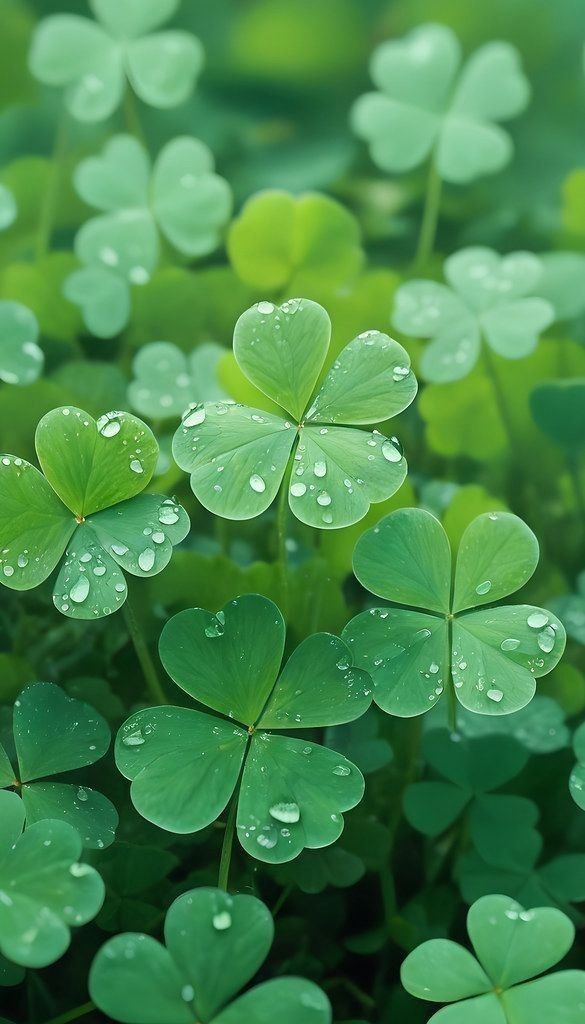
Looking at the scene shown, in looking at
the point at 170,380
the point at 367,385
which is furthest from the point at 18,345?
the point at 367,385

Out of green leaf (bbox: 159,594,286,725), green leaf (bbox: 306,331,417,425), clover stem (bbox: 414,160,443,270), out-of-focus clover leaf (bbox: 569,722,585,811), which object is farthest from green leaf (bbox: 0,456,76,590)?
clover stem (bbox: 414,160,443,270)

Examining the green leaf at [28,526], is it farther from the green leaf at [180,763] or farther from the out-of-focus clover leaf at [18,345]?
the out-of-focus clover leaf at [18,345]

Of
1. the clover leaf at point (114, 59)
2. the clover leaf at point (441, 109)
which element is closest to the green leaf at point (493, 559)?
the clover leaf at point (441, 109)

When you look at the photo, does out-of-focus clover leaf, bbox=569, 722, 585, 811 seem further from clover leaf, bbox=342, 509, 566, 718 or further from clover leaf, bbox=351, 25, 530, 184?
clover leaf, bbox=351, 25, 530, 184

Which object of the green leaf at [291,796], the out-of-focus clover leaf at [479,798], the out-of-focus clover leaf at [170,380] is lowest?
the out-of-focus clover leaf at [479,798]

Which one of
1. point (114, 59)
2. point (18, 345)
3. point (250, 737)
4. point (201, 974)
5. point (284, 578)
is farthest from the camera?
point (114, 59)

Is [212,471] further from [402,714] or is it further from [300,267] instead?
[300,267]

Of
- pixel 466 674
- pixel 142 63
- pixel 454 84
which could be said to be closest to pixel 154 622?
pixel 466 674

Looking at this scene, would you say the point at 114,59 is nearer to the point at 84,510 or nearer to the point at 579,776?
the point at 84,510
